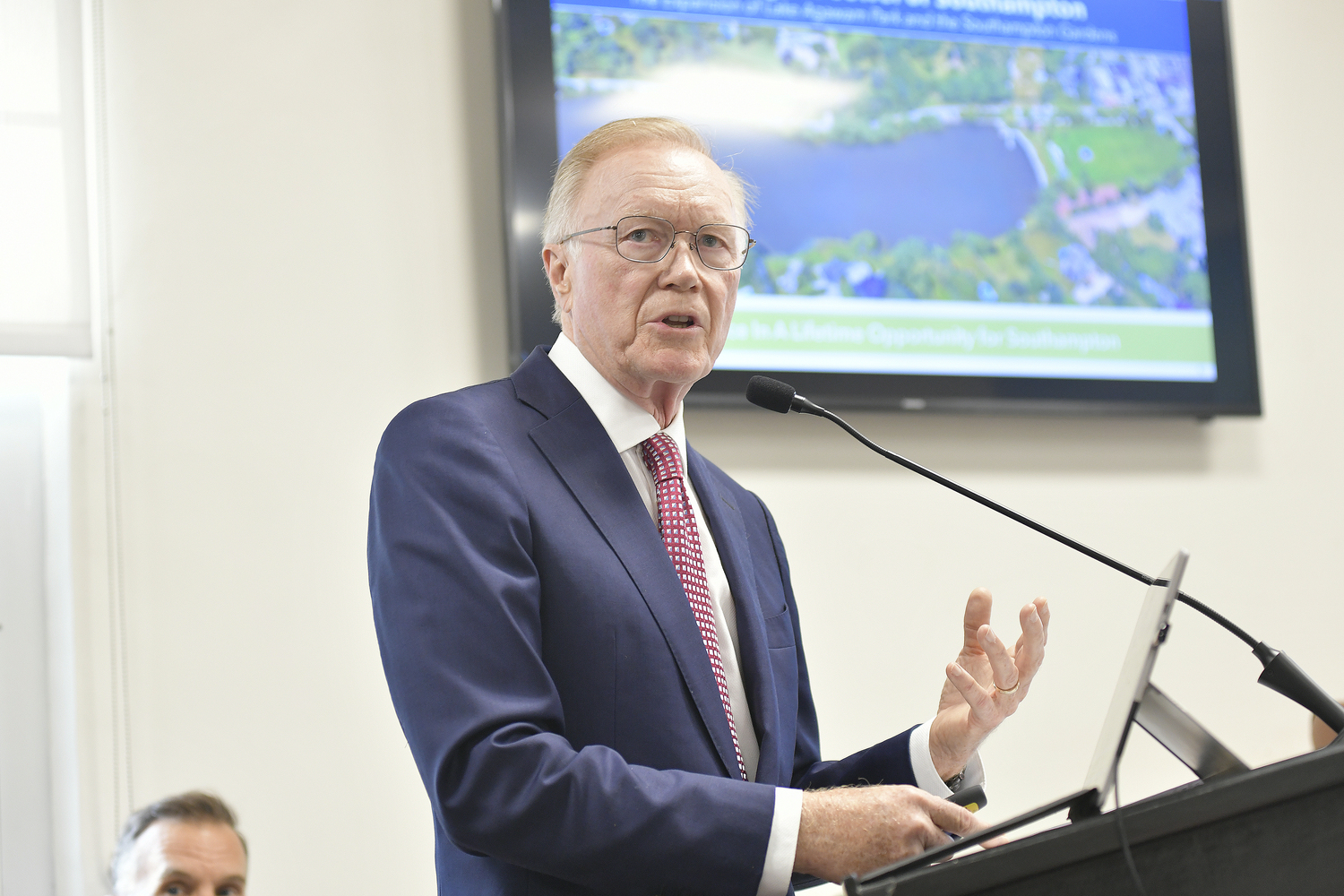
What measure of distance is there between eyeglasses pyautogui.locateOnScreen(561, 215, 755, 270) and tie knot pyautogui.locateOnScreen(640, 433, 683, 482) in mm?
236

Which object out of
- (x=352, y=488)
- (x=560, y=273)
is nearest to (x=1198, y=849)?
(x=560, y=273)

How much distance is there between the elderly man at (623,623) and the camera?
42.4 inches

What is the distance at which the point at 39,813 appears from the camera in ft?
6.79

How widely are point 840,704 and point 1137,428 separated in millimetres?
995

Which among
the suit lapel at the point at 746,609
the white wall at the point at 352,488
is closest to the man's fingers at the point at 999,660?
the suit lapel at the point at 746,609

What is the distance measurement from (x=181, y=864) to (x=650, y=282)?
1212 mm

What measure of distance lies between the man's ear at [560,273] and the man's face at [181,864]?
1073 mm

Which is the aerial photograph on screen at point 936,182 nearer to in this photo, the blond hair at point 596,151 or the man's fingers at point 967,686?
the blond hair at point 596,151

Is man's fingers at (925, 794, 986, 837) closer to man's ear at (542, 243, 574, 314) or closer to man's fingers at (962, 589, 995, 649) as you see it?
man's fingers at (962, 589, 995, 649)

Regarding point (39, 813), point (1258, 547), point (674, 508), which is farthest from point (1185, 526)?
point (39, 813)

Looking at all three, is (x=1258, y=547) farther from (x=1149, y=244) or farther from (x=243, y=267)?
(x=243, y=267)

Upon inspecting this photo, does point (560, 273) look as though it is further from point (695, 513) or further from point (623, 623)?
point (623, 623)

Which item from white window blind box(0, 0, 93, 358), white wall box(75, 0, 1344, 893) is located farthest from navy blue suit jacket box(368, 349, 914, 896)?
white window blind box(0, 0, 93, 358)

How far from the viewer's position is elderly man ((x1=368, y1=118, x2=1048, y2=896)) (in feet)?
3.54
